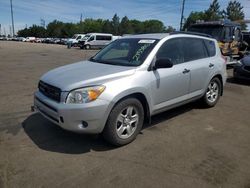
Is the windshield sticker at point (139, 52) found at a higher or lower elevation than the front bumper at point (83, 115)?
higher

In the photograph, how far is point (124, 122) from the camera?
4133 millimetres

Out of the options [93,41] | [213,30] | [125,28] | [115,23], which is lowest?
[93,41]

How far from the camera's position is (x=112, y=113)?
387cm

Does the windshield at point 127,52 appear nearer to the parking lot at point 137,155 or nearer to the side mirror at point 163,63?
the side mirror at point 163,63

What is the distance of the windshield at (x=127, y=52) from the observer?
15.0 feet

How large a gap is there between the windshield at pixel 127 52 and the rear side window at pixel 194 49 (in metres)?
0.89

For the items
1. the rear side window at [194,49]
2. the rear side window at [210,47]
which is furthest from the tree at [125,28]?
the rear side window at [194,49]

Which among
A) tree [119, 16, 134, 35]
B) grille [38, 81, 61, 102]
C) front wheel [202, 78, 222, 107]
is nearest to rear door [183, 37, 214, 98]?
front wheel [202, 78, 222, 107]

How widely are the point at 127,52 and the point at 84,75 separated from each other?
120 cm

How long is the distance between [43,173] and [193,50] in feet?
12.5

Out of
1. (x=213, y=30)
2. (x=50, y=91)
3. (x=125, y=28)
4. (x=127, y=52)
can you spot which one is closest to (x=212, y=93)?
(x=127, y=52)

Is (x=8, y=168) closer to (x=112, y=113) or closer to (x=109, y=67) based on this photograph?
(x=112, y=113)

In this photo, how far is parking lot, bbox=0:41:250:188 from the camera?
129 inches

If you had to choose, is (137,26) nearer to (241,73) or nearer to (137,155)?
(241,73)
